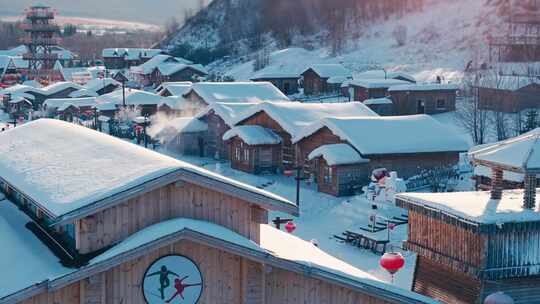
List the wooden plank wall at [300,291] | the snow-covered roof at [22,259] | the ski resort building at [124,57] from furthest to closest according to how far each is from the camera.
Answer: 1. the ski resort building at [124,57]
2. the wooden plank wall at [300,291]
3. the snow-covered roof at [22,259]

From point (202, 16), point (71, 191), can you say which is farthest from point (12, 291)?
point (202, 16)

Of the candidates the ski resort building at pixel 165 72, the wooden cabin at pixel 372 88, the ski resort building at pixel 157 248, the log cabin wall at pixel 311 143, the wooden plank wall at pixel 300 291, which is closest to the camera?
the ski resort building at pixel 157 248

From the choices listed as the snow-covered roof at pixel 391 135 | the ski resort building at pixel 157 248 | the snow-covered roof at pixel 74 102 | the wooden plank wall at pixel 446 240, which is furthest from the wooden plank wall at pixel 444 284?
the snow-covered roof at pixel 74 102

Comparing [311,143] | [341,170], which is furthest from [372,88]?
[341,170]

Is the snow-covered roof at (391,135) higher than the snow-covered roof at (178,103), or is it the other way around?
the snow-covered roof at (178,103)

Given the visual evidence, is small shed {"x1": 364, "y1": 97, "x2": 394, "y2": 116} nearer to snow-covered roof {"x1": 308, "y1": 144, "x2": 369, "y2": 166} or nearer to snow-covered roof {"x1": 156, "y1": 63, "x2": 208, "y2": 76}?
snow-covered roof {"x1": 308, "y1": 144, "x2": 369, "y2": 166}

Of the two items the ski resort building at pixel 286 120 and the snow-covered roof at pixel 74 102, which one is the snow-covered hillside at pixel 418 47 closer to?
the snow-covered roof at pixel 74 102

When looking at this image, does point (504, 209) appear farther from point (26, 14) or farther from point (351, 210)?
point (26, 14)
